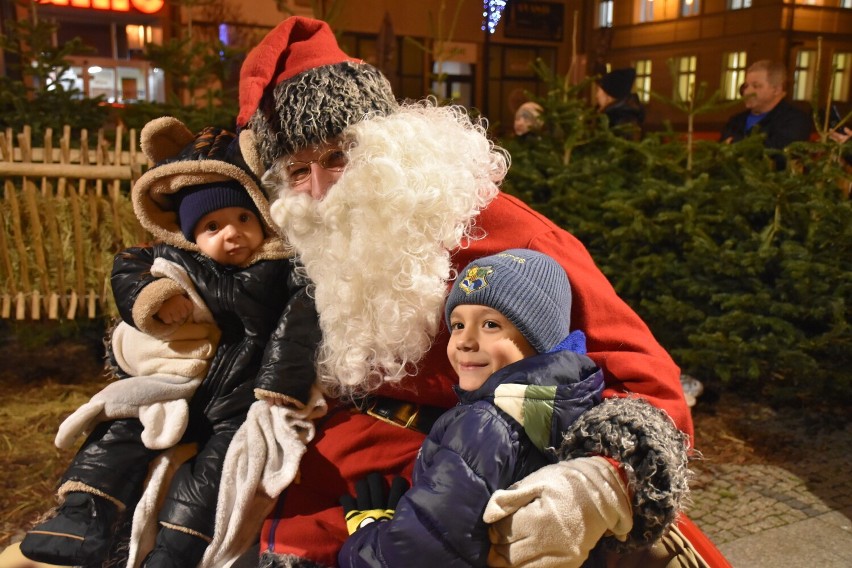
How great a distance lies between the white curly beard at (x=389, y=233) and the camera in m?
1.97

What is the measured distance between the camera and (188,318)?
218cm

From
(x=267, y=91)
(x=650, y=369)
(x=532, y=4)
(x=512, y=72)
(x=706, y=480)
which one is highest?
(x=532, y=4)

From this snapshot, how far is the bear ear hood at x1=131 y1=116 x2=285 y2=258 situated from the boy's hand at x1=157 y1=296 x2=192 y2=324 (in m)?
0.19

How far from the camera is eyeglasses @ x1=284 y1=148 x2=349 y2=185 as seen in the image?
6.98 ft

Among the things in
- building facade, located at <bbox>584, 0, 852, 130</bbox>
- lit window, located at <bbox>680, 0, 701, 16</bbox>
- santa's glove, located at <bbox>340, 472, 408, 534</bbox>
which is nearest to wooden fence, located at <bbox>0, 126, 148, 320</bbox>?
santa's glove, located at <bbox>340, 472, 408, 534</bbox>

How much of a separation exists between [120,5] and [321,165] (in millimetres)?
9682

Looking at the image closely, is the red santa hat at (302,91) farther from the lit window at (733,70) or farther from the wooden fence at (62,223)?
the lit window at (733,70)

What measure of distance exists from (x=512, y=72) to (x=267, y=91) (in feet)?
34.7

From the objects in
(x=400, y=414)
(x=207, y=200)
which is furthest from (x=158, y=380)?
(x=400, y=414)

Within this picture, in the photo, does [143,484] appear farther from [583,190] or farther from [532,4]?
[532,4]

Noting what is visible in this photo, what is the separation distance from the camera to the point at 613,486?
60.7 inches

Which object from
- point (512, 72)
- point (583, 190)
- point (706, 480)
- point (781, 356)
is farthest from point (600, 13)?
point (706, 480)

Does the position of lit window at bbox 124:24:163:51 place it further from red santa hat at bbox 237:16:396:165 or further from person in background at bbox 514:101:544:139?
red santa hat at bbox 237:16:396:165

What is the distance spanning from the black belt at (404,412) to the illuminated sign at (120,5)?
967 centimetres
